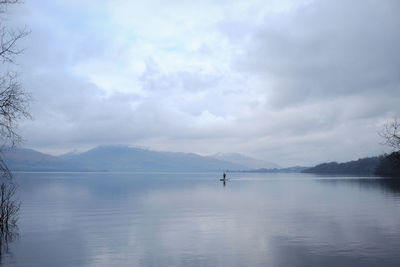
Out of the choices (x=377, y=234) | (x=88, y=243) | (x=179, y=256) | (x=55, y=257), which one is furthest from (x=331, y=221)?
(x=55, y=257)

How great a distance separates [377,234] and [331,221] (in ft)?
19.5

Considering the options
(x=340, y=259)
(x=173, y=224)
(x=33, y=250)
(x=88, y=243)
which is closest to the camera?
(x=340, y=259)

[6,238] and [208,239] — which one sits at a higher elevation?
[208,239]

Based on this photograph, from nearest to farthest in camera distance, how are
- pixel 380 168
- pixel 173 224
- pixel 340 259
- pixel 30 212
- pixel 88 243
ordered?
1. pixel 340 259
2. pixel 88 243
3. pixel 173 224
4. pixel 30 212
5. pixel 380 168

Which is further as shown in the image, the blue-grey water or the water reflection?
the water reflection

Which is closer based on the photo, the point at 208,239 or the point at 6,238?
the point at 208,239

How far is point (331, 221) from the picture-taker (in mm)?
28375

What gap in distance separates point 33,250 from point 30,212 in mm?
17535

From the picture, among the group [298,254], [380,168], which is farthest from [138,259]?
[380,168]

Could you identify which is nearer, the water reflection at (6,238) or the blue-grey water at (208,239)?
the blue-grey water at (208,239)

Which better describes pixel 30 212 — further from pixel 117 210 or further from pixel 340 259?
pixel 340 259

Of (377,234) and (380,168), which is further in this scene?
(380,168)

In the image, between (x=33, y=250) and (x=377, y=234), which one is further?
(x=377, y=234)

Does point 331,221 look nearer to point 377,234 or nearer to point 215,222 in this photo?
point 377,234
